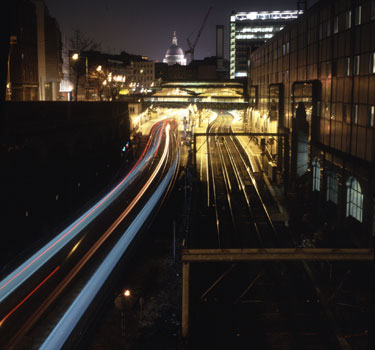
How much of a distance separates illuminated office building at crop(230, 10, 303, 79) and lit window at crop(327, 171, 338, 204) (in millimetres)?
112873

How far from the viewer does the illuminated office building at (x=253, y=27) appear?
128 meters

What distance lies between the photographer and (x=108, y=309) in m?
11.1

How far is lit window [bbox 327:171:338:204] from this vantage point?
810 inches

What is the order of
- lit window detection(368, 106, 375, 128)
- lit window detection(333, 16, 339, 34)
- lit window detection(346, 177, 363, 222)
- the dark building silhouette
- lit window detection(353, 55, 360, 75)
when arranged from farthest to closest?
lit window detection(333, 16, 339, 34) < lit window detection(353, 55, 360, 75) < lit window detection(346, 177, 363, 222) < the dark building silhouette < lit window detection(368, 106, 375, 128)

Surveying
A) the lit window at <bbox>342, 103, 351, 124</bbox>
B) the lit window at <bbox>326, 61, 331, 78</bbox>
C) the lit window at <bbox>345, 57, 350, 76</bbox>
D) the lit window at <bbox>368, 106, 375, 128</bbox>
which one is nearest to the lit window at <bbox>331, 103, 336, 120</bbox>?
the lit window at <bbox>342, 103, 351, 124</bbox>

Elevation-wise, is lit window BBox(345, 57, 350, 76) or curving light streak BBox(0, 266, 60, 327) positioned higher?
lit window BBox(345, 57, 350, 76)

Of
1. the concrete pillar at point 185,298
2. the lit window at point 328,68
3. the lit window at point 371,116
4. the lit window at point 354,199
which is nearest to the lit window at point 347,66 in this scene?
the lit window at point 328,68

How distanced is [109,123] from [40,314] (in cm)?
2363

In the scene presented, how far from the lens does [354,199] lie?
1795cm

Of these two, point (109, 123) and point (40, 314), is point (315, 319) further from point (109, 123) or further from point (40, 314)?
point (109, 123)

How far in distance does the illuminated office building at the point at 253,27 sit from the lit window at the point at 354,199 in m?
116

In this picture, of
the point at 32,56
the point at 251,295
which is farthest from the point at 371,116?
the point at 32,56

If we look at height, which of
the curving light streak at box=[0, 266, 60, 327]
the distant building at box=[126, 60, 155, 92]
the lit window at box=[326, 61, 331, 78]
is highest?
the distant building at box=[126, 60, 155, 92]

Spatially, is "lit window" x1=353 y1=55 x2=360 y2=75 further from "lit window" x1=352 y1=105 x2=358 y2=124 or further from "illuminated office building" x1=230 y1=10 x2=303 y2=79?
"illuminated office building" x1=230 y1=10 x2=303 y2=79
